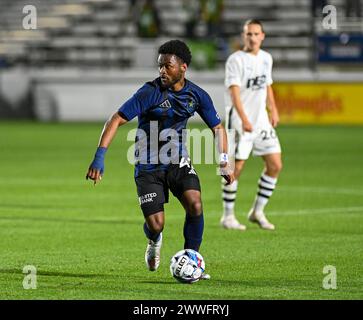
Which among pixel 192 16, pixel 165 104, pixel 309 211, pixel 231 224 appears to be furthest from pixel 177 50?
pixel 192 16

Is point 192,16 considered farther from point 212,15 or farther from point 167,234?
point 167,234

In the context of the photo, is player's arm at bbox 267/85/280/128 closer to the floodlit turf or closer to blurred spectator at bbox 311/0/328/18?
the floodlit turf

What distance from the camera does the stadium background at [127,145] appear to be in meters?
9.80

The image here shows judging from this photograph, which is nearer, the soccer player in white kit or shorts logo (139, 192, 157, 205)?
shorts logo (139, 192, 157, 205)

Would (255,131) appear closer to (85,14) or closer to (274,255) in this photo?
(274,255)

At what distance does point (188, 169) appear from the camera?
947cm

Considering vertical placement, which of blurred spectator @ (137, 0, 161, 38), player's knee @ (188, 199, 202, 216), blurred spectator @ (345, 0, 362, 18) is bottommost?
player's knee @ (188, 199, 202, 216)

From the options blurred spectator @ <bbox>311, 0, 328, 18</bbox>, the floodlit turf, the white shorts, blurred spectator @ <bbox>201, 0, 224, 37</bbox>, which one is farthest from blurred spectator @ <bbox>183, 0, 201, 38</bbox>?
the white shorts

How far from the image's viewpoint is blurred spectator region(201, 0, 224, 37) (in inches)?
1346

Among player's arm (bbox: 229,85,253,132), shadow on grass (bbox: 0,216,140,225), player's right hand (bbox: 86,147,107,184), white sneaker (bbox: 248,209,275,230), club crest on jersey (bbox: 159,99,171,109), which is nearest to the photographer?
player's right hand (bbox: 86,147,107,184)

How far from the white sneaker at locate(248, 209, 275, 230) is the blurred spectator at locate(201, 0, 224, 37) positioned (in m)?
21.4

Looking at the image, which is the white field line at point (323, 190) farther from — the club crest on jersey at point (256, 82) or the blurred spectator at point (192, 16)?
the blurred spectator at point (192, 16)
